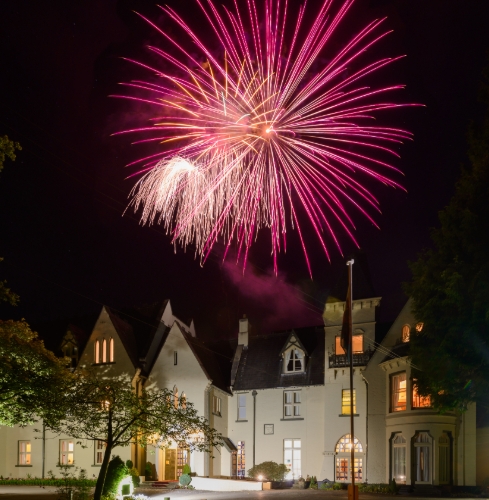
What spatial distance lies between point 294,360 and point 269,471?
760cm

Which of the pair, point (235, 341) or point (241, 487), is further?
point (235, 341)

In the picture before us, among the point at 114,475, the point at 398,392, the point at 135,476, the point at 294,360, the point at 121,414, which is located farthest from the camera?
the point at 294,360

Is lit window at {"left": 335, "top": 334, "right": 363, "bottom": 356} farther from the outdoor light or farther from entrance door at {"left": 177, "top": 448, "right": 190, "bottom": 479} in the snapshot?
the outdoor light

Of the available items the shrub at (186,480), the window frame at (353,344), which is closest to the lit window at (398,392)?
the window frame at (353,344)

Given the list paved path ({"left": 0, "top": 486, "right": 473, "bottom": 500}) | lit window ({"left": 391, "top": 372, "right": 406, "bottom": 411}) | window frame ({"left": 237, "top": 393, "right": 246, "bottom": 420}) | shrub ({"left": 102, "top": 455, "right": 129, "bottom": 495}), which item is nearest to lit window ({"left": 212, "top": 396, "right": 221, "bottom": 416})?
window frame ({"left": 237, "top": 393, "right": 246, "bottom": 420})

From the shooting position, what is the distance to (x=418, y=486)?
37.4 meters

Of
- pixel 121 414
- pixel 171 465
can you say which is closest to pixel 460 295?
pixel 121 414

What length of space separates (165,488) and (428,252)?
22371 mm

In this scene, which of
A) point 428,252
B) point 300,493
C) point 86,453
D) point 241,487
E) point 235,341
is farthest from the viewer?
point 235,341

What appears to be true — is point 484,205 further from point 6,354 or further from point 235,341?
point 235,341

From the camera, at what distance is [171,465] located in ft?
146

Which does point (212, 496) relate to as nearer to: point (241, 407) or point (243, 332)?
point (241, 407)

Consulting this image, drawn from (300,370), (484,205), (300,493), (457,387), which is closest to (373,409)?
(300,370)

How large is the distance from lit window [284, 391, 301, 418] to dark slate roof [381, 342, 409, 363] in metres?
6.77
